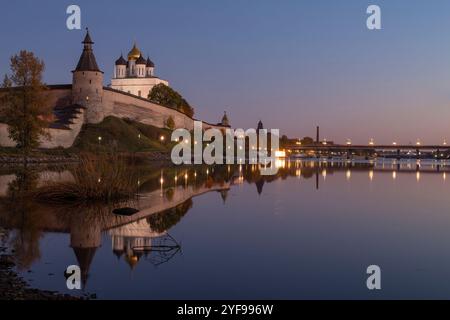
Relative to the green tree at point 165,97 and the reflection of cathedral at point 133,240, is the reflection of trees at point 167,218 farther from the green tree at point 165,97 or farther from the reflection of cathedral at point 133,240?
the green tree at point 165,97

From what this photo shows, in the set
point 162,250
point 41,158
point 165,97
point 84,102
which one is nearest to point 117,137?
point 84,102

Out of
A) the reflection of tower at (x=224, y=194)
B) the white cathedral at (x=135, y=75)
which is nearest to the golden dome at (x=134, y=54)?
the white cathedral at (x=135, y=75)

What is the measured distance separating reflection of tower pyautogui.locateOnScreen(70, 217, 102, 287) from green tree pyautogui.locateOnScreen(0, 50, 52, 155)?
92.7ft

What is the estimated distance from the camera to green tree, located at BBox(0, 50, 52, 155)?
38.6 m

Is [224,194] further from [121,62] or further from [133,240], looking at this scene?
[121,62]

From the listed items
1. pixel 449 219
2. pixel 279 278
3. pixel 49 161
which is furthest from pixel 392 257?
pixel 49 161

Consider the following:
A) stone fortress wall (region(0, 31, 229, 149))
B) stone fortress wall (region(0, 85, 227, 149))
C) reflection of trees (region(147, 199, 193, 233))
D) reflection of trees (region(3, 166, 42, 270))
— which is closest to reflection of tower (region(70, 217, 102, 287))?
reflection of trees (region(3, 166, 42, 270))

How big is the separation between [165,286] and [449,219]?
12067 millimetres

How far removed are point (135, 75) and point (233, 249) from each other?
9957cm

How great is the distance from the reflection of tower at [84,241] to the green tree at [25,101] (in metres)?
28.3

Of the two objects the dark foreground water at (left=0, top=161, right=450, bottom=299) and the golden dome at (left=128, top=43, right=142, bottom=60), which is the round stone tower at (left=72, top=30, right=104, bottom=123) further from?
the golden dome at (left=128, top=43, right=142, bottom=60)

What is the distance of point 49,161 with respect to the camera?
41.1m

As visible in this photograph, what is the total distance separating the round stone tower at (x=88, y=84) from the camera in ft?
192

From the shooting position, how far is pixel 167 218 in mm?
14578
